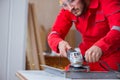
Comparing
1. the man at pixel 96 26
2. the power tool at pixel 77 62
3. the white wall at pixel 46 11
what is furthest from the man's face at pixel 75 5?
the white wall at pixel 46 11

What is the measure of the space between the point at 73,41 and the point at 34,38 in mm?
1312

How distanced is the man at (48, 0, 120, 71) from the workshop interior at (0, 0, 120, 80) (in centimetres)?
5

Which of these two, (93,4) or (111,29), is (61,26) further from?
(111,29)

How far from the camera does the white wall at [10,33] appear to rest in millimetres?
2488

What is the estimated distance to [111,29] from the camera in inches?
45.6

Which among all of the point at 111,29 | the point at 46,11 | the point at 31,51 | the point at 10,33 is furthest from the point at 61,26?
the point at 46,11

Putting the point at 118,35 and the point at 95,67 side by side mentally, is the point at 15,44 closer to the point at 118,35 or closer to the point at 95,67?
the point at 95,67

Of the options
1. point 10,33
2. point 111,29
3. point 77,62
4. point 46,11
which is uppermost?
point 46,11

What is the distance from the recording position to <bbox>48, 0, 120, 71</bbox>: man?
1168 mm

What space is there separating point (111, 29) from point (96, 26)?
0.53 feet

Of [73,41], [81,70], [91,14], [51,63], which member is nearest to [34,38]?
[51,63]

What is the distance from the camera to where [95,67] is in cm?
133

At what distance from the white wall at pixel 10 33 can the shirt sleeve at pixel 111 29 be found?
4.55ft

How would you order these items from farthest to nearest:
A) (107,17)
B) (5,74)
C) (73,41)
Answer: (73,41) < (5,74) < (107,17)
